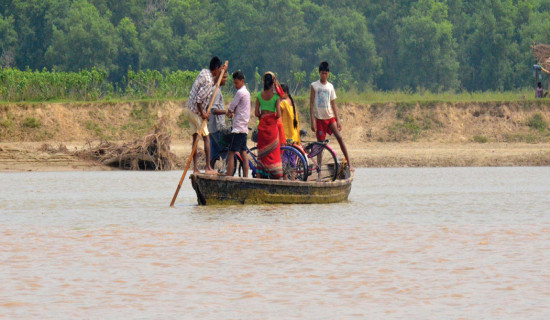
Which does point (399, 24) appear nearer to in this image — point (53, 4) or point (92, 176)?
point (53, 4)

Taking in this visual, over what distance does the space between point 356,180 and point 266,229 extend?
968 centimetres

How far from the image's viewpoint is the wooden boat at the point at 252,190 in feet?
43.9

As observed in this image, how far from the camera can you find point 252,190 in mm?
13586

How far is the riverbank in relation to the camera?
101 ft

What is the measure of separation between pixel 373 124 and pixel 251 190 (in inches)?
799

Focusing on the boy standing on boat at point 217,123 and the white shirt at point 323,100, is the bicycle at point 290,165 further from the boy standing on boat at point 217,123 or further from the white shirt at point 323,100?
the white shirt at point 323,100

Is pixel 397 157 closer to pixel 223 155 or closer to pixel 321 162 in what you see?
pixel 321 162

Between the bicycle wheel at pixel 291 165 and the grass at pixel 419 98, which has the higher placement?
the grass at pixel 419 98

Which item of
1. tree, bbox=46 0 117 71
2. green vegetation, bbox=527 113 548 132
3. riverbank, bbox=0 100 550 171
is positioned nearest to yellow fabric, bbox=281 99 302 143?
riverbank, bbox=0 100 550 171

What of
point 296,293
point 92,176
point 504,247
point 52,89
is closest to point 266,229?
point 504,247

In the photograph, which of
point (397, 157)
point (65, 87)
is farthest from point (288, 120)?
point (65, 87)

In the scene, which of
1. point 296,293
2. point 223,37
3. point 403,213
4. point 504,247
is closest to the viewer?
point 296,293

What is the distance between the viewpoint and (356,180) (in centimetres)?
2086

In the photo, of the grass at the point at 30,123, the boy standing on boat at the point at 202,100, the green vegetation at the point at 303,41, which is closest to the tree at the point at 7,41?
the green vegetation at the point at 303,41
